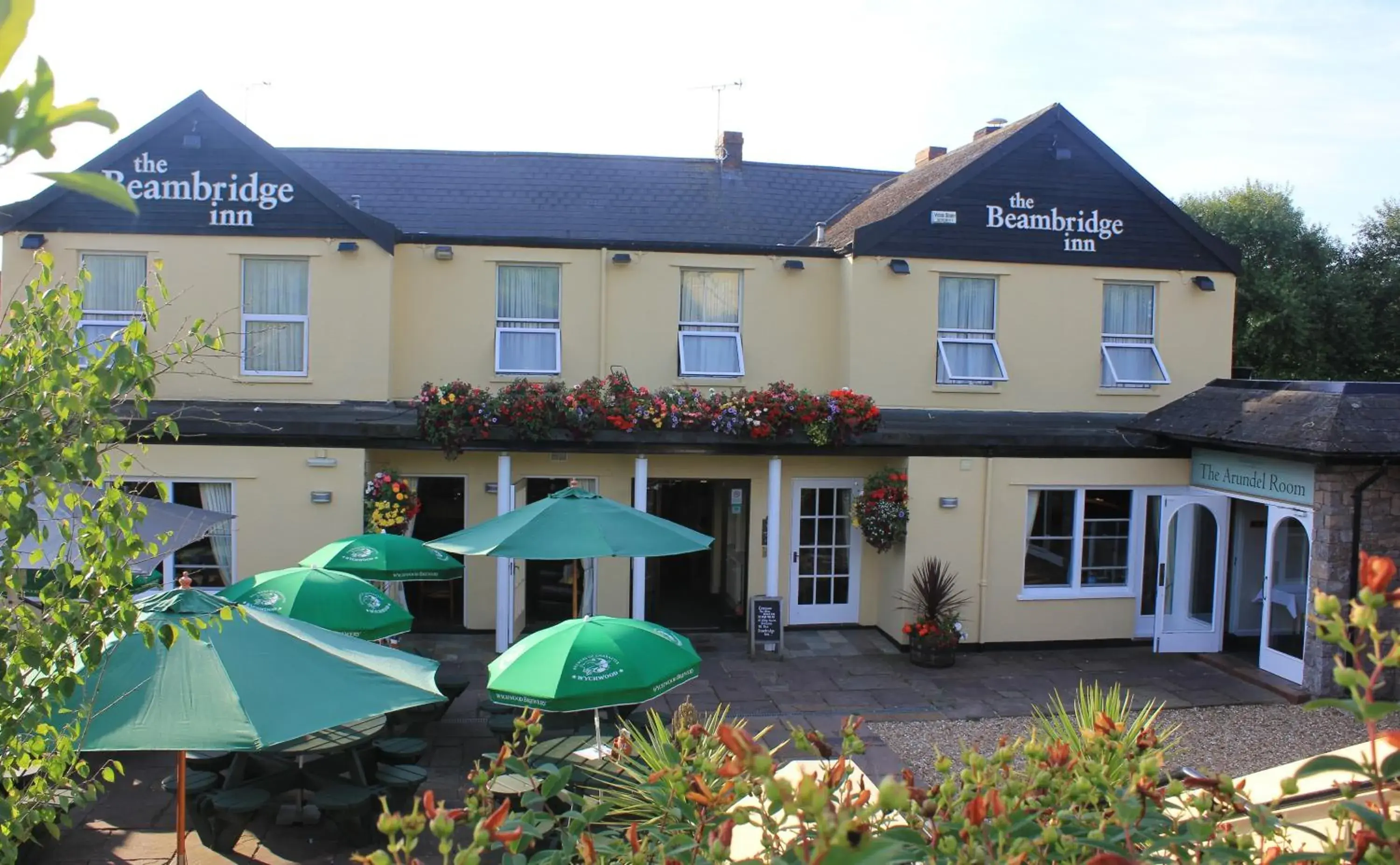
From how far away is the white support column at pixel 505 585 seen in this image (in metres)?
14.0

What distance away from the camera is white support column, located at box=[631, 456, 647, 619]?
563 inches

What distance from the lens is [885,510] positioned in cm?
1434

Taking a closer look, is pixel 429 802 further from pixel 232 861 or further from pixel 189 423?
pixel 189 423

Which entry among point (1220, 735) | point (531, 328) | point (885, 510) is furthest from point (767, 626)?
point (1220, 735)

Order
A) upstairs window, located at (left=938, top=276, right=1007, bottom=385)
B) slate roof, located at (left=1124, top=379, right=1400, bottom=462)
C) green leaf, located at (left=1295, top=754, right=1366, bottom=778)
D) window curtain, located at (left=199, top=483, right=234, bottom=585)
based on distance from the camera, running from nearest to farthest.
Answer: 1. green leaf, located at (left=1295, top=754, right=1366, bottom=778)
2. slate roof, located at (left=1124, top=379, right=1400, bottom=462)
3. window curtain, located at (left=199, top=483, right=234, bottom=585)
4. upstairs window, located at (left=938, top=276, right=1007, bottom=385)

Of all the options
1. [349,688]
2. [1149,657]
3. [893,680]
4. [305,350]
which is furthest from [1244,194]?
[349,688]

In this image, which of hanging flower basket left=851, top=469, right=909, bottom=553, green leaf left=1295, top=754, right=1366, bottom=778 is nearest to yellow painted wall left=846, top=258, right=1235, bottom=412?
hanging flower basket left=851, top=469, right=909, bottom=553

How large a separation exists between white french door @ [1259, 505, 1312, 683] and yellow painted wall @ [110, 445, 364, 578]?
38.5 feet

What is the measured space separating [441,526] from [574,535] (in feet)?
17.8

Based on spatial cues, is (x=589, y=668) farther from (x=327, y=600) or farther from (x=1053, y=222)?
(x=1053, y=222)

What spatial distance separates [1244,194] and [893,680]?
25272mm

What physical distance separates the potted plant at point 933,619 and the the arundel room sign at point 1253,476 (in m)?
3.75

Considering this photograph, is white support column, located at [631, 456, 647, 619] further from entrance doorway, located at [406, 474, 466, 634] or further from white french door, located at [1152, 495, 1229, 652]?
white french door, located at [1152, 495, 1229, 652]

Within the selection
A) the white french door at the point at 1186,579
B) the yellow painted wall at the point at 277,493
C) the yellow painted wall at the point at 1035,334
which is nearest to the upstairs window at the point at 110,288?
the yellow painted wall at the point at 277,493
